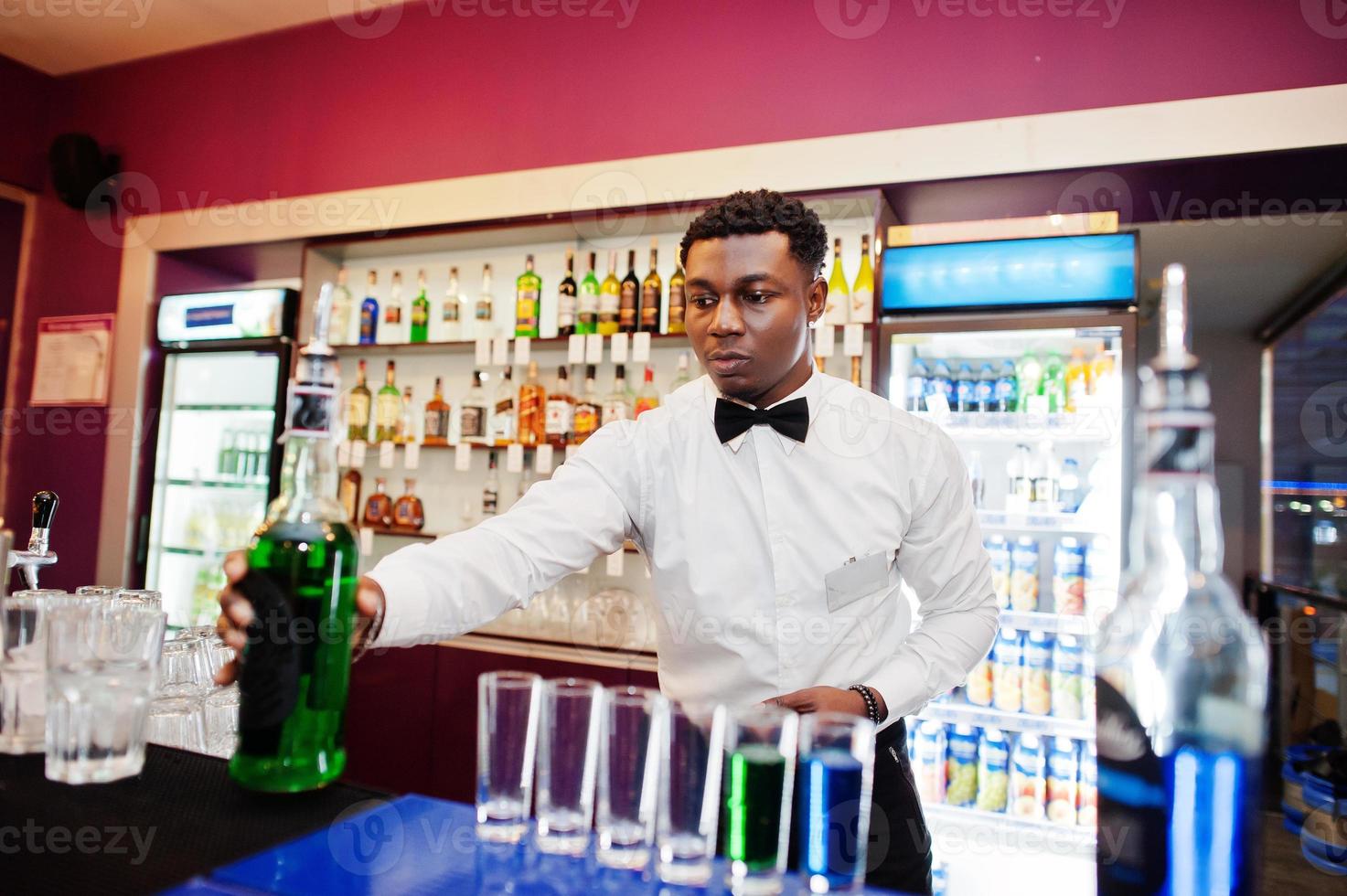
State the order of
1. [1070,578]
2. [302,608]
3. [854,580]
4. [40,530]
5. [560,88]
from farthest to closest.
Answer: [560,88]
[1070,578]
[854,580]
[40,530]
[302,608]

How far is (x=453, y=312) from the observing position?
4.00 m

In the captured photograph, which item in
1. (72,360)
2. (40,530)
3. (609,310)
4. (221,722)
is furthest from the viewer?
(72,360)

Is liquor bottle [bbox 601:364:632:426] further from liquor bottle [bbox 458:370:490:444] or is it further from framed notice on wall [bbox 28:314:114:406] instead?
framed notice on wall [bbox 28:314:114:406]

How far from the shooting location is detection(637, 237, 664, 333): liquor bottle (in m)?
3.54

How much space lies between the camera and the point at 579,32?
3820mm

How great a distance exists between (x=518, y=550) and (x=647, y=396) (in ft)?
7.36

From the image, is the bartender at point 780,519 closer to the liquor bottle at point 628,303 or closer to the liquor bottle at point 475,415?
the liquor bottle at point 628,303

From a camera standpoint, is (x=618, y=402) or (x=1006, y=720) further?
(x=618, y=402)

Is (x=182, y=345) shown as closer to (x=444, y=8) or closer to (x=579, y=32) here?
(x=444, y=8)

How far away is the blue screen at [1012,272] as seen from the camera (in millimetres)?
2762

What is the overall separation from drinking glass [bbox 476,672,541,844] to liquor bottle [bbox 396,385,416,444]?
3348 millimetres

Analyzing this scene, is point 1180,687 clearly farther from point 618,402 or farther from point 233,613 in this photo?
point 618,402

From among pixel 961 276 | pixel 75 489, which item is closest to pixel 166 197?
pixel 75 489

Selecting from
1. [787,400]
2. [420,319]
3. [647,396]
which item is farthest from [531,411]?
[787,400]
